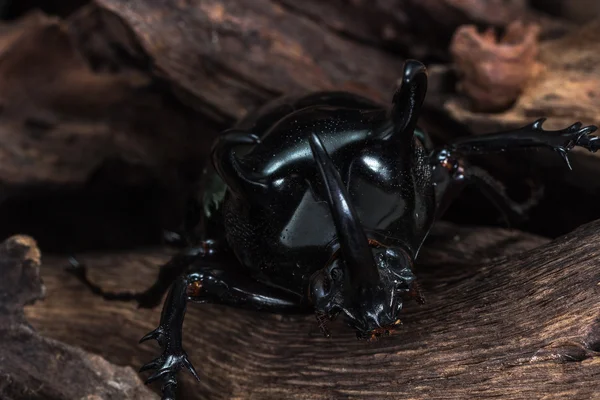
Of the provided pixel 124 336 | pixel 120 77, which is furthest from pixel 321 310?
pixel 120 77

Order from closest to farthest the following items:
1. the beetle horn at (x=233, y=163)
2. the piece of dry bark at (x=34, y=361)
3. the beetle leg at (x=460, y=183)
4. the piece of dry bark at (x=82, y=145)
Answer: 1. the beetle horn at (x=233, y=163)
2. the piece of dry bark at (x=34, y=361)
3. the beetle leg at (x=460, y=183)
4. the piece of dry bark at (x=82, y=145)

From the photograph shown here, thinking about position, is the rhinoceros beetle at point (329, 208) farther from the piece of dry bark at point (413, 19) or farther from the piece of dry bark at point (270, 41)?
the piece of dry bark at point (413, 19)

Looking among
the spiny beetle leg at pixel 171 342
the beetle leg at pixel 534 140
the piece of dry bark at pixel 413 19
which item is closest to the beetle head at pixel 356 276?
the spiny beetle leg at pixel 171 342

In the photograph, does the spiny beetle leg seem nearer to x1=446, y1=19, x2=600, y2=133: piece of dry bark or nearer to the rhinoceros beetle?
the rhinoceros beetle

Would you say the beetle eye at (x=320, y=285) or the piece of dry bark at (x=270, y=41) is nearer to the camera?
the beetle eye at (x=320, y=285)

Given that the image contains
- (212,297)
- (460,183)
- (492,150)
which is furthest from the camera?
(460,183)

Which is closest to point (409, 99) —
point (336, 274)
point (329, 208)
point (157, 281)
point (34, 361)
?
point (329, 208)

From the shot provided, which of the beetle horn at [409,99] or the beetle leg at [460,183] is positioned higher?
the beetle horn at [409,99]

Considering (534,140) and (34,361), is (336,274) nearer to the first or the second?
(534,140)
